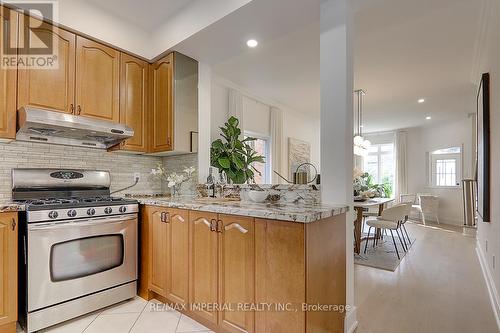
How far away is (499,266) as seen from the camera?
7.09 feet

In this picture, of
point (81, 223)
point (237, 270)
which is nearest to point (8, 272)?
point (81, 223)

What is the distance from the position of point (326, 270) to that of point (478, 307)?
1.81 m

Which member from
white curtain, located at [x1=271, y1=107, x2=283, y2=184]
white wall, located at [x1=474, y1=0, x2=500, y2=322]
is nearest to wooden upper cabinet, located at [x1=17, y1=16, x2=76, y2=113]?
white curtain, located at [x1=271, y1=107, x2=283, y2=184]

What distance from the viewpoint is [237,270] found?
5.68 ft

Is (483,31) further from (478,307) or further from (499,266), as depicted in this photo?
(478,307)

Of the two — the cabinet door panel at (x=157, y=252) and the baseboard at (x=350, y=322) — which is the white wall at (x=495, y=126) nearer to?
the baseboard at (x=350, y=322)

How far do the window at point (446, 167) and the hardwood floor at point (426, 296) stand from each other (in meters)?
3.61

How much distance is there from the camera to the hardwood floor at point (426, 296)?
2.05 m

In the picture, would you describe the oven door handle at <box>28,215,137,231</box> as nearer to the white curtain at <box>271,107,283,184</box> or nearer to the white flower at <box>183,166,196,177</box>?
the white flower at <box>183,166,196,177</box>

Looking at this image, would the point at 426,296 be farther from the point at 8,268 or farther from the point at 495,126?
the point at 8,268

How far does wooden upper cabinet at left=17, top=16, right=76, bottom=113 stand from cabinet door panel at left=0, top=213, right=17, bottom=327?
3.23 ft

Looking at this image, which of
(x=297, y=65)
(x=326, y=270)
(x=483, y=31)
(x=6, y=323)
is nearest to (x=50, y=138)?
(x=6, y=323)

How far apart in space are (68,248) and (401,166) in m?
8.43

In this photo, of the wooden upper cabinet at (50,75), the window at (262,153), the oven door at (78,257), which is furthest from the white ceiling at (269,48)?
the oven door at (78,257)
